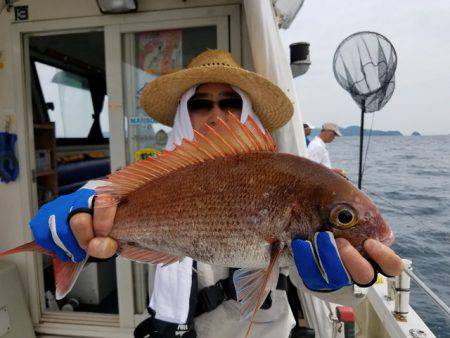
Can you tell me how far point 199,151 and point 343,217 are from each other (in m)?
0.48

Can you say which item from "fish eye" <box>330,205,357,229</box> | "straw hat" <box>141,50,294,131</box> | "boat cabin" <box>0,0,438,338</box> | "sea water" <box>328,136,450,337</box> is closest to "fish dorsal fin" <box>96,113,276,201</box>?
"fish eye" <box>330,205,357,229</box>

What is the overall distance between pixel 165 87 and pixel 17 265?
2.59m

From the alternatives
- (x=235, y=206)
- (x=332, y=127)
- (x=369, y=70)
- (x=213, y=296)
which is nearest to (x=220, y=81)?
(x=235, y=206)

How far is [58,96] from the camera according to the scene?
15.3 feet

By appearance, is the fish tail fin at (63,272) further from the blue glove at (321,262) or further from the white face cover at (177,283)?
Result: the blue glove at (321,262)

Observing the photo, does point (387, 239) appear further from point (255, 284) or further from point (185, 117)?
point (185, 117)

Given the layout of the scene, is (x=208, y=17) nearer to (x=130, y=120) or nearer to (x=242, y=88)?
(x=130, y=120)

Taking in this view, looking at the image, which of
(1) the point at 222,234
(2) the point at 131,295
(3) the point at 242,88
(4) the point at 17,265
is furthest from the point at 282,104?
(4) the point at 17,265

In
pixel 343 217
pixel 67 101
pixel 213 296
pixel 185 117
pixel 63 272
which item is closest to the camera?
pixel 343 217

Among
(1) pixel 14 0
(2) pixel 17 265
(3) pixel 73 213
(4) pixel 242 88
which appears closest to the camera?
(3) pixel 73 213

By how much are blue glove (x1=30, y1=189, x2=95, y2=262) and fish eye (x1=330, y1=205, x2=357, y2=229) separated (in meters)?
0.80

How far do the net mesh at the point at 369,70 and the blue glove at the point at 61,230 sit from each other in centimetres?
389

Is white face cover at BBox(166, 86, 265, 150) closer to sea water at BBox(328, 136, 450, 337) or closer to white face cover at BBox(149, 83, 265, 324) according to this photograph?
white face cover at BBox(149, 83, 265, 324)

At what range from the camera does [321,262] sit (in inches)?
39.7
